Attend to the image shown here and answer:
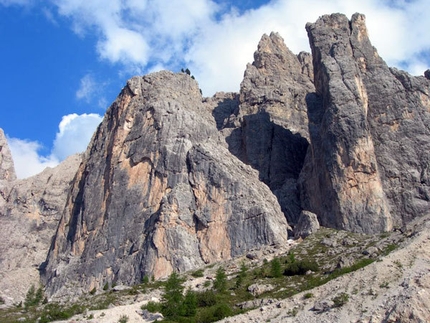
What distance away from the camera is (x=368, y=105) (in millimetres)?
97625

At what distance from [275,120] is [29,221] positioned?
5165 cm

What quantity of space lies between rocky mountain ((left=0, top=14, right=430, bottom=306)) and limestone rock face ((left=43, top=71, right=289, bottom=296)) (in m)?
0.19

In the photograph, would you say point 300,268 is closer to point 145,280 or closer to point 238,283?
point 238,283

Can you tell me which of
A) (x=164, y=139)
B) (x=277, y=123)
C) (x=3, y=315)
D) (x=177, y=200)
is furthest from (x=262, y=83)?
(x=3, y=315)

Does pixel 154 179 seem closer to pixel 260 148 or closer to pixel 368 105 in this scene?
pixel 260 148

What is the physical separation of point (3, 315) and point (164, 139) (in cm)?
3644

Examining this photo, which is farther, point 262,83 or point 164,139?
point 262,83

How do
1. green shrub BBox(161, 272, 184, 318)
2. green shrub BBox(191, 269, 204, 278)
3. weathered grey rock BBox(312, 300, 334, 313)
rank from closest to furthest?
1. weathered grey rock BBox(312, 300, 334, 313)
2. green shrub BBox(161, 272, 184, 318)
3. green shrub BBox(191, 269, 204, 278)

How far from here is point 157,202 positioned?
9600 centimetres

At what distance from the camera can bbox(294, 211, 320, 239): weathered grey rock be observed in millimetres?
86875

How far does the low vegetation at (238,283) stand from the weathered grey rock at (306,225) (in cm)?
111

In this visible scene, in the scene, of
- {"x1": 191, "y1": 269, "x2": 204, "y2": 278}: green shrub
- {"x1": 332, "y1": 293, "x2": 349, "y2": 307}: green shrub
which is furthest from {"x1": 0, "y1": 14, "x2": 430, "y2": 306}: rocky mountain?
{"x1": 332, "y1": 293, "x2": 349, "y2": 307}: green shrub

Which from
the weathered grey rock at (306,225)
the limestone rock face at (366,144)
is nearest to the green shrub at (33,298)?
the weathered grey rock at (306,225)

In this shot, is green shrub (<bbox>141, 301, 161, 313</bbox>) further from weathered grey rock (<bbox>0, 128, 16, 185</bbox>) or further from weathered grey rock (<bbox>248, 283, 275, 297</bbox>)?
weathered grey rock (<bbox>0, 128, 16, 185</bbox>)
